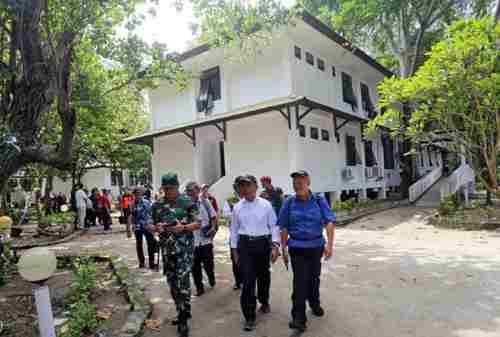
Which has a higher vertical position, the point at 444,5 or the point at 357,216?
the point at 444,5

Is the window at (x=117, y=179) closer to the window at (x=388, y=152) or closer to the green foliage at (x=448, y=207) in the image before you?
the window at (x=388, y=152)

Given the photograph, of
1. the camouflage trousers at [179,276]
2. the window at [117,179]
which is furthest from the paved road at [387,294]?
the window at [117,179]

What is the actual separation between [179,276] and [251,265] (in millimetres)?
837

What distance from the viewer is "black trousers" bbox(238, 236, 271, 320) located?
12.3 ft

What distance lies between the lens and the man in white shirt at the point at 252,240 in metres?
3.76

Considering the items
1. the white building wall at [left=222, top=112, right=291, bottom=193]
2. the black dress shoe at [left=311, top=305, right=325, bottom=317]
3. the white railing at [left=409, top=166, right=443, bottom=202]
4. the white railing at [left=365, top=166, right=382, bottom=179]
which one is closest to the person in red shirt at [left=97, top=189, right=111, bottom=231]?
the white building wall at [left=222, top=112, right=291, bottom=193]

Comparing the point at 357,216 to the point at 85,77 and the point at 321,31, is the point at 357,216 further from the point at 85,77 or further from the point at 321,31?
the point at 85,77

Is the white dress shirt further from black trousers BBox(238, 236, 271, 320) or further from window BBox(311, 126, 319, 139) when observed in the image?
window BBox(311, 126, 319, 139)

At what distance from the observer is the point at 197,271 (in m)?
4.98

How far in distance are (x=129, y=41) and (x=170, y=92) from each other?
7207 mm

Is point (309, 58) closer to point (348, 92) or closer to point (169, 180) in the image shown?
point (348, 92)

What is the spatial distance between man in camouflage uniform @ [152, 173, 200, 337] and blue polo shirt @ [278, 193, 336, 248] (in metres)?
1.07

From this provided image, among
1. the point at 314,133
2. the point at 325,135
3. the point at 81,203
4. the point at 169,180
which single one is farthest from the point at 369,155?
the point at 169,180

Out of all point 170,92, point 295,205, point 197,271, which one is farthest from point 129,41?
point 295,205
